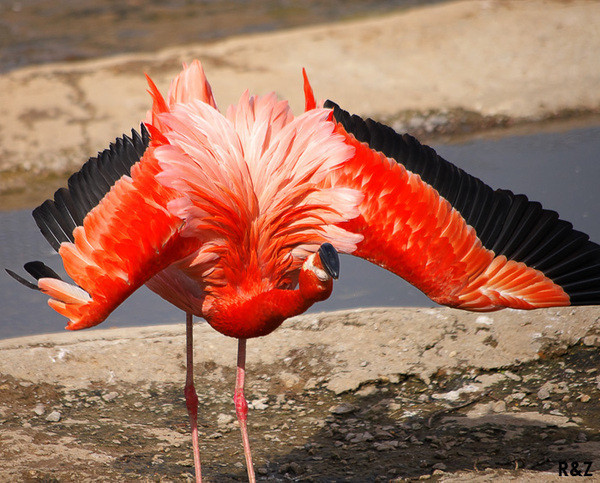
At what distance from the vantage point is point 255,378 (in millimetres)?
4746

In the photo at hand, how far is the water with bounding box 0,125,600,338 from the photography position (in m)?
5.55

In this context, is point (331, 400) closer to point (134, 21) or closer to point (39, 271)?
point (39, 271)

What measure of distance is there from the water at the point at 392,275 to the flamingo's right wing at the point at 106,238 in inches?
84.4

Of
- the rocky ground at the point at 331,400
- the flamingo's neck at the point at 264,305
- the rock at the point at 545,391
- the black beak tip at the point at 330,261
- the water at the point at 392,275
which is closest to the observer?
the black beak tip at the point at 330,261

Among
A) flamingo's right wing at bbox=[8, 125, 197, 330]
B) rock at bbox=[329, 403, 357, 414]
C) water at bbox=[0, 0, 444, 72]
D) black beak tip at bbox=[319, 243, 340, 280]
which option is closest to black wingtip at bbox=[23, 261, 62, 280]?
flamingo's right wing at bbox=[8, 125, 197, 330]

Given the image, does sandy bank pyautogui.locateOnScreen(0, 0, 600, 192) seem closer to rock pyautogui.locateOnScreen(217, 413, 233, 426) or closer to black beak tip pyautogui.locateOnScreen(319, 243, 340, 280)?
rock pyautogui.locateOnScreen(217, 413, 233, 426)

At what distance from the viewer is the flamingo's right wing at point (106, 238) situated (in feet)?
10.1

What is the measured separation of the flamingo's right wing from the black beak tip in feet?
2.22

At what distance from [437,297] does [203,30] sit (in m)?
10.0

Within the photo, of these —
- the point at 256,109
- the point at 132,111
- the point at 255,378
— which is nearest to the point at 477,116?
the point at 132,111

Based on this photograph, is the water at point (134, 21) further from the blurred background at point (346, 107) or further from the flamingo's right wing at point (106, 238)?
the flamingo's right wing at point (106, 238)

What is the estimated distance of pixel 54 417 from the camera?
14.0 feet

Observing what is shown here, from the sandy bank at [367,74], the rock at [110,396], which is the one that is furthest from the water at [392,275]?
the rock at [110,396]

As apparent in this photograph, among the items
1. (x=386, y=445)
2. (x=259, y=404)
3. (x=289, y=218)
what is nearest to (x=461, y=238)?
(x=289, y=218)
